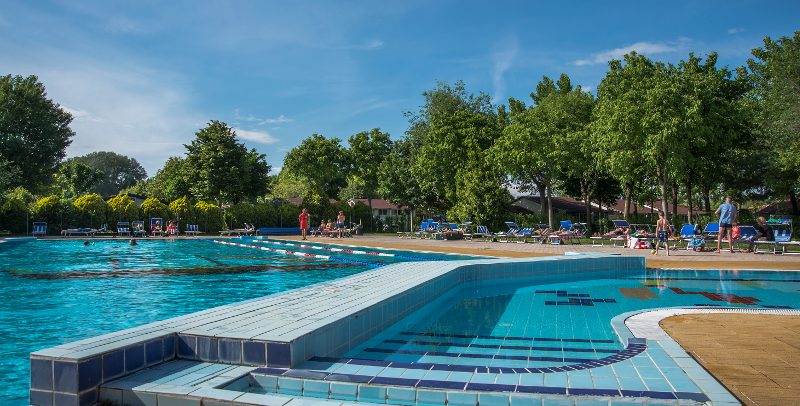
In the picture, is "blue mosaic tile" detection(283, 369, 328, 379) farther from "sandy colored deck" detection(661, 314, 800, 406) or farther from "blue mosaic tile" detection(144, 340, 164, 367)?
"sandy colored deck" detection(661, 314, 800, 406)

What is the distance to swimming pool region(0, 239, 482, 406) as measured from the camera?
4.86m

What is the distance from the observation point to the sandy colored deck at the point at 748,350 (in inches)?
104

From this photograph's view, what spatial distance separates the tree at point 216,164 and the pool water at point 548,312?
30831 millimetres

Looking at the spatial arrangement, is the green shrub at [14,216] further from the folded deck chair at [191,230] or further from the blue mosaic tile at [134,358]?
the blue mosaic tile at [134,358]

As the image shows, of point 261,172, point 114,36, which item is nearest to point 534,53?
point 114,36

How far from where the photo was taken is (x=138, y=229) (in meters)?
27.9

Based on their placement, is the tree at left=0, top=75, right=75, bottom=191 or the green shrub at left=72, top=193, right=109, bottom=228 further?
the tree at left=0, top=75, right=75, bottom=191

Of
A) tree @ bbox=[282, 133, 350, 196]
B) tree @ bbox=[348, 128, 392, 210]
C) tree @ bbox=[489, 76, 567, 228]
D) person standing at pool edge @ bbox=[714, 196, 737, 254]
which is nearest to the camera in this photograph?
person standing at pool edge @ bbox=[714, 196, 737, 254]

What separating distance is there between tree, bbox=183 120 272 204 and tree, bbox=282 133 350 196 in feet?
22.6

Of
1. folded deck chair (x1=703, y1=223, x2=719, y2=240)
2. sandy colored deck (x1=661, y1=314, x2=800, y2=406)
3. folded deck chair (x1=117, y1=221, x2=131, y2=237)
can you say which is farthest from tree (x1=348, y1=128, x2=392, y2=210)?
sandy colored deck (x1=661, y1=314, x2=800, y2=406)

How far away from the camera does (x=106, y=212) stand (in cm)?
2875

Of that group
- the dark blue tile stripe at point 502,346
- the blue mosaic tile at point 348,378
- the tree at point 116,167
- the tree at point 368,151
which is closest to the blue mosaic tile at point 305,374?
the blue mosaic tile at point 348,378

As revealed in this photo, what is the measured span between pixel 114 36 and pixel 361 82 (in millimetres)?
11554

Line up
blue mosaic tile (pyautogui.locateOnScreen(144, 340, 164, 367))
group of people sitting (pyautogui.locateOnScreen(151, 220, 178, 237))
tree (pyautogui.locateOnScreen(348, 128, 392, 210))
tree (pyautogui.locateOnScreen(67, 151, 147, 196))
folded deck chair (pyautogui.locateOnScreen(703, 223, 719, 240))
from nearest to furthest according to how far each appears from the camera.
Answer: blue mosaic tile (pyautogui.locateOnScreen(144, 340, 164, 367)), folded deck chair (pyautogui.locateOnScreen(703, 223, 719, 240)), group of people sitting (pyautogui.locateOnScreen(151, 220, 178, 237)), tree (pyautogui.locateOnScreen(348, 128, 392, 210)), tree (pyautogui.locateOnScreen(67, 151, 147, 196))
